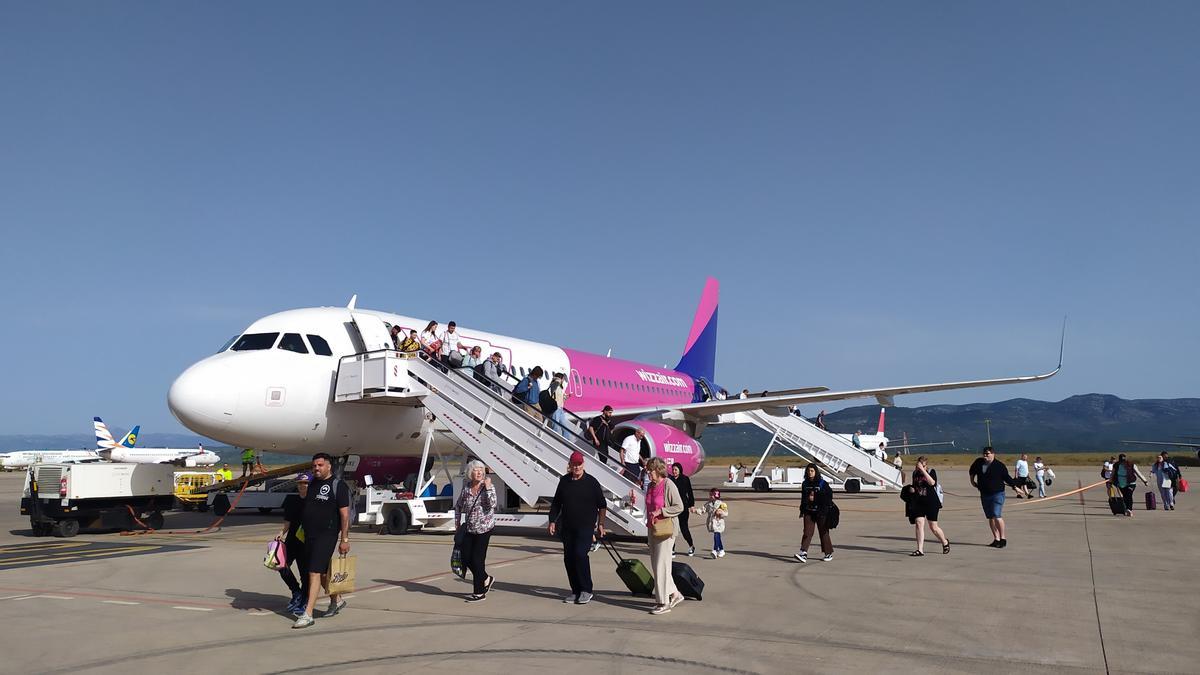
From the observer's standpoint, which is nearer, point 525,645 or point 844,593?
point 525,645

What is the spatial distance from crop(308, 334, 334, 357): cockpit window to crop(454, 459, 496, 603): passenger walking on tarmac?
7.75 m

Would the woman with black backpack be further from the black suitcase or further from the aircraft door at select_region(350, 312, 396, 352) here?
the aircraft door at select_region(350, 312, 396, 352)

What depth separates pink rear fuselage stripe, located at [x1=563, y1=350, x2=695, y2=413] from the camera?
22.7 metres

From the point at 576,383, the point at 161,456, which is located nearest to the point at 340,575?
the point at 576,383

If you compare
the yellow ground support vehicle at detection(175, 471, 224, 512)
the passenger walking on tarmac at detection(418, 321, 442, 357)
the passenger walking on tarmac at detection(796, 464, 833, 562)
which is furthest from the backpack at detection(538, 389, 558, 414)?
the yellow ground support vehicle at detection(175, 471, 224, 512)

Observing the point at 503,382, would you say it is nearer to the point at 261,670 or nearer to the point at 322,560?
the point at 322,560

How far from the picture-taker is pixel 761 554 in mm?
12695

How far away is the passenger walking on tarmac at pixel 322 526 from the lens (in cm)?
751

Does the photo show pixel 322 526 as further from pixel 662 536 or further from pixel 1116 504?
pixel 1116 504

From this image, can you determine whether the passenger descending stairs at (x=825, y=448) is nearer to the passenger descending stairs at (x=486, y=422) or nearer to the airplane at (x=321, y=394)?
the airplane at (x=321, y=394)

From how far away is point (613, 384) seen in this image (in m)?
24.5

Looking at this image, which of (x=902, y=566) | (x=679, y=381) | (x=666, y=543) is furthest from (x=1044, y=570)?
(x=679, y=381)

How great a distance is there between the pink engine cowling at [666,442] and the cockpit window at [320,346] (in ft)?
19.2

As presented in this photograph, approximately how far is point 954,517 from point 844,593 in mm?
12830
